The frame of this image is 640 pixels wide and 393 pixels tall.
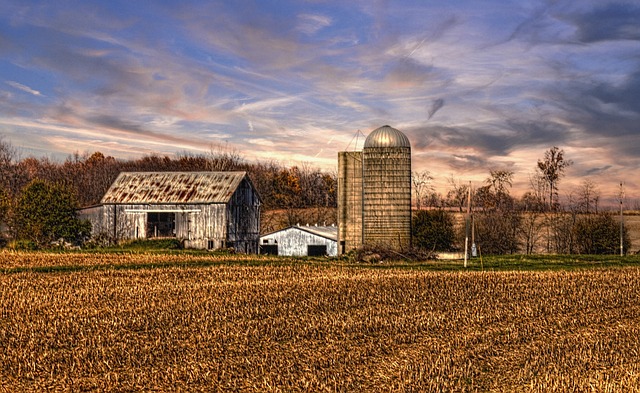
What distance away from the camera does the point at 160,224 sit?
53.7 metres

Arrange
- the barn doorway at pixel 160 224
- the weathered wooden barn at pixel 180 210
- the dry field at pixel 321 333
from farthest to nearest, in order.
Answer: the barn doorway at pixel 160 224, the weathered wooden barn at pixel 180 210, the dry field at pixel 321 333


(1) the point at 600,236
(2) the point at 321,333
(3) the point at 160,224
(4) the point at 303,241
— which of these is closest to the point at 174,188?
(3) the point at 160,224

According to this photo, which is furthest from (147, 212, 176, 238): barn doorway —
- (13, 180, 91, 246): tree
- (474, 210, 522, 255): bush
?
(474, 210, 522, 255): bush

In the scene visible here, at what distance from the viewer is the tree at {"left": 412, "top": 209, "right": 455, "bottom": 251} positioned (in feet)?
169

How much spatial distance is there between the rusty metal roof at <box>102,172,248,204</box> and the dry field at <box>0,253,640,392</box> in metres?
22.4

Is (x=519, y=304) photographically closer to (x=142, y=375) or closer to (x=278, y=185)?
(x=142, y=375)

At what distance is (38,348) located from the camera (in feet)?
51.0

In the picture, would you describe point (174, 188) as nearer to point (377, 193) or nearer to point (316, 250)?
point (316, 250)

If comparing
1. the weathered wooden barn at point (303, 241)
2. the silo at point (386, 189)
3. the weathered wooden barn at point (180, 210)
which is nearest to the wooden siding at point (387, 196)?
the silo at point (386, 189)

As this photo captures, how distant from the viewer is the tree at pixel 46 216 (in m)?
51.1

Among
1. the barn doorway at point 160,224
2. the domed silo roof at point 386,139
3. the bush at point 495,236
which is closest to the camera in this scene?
the domed silo roof at point 386,139

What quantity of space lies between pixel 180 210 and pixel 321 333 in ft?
121

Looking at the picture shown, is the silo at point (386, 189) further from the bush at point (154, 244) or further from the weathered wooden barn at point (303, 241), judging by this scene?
the bush at point (154, 244)

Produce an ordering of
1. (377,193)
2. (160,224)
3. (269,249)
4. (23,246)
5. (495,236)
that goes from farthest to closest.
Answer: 1. (269,249)
2. (495,236)
3. (160,224)
4. (23,246)
5. (377,193)
